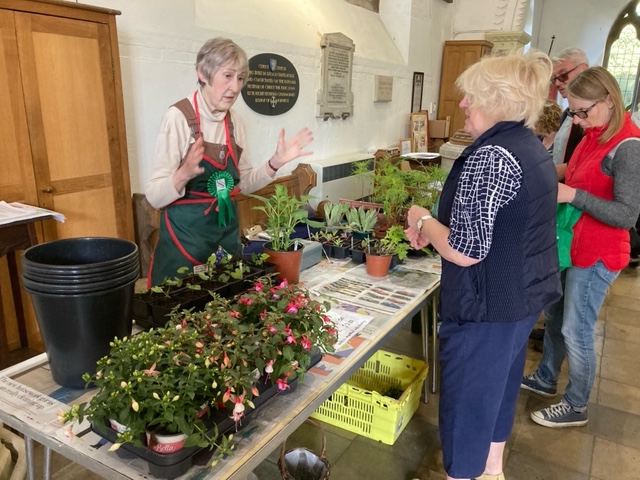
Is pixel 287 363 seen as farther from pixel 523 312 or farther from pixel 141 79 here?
pixel 141 79

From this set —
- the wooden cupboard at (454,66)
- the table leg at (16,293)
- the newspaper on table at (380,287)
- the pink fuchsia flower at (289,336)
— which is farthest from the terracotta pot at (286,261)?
the wooden cupboard at (454,66)

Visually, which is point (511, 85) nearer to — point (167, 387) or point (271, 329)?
point (271, 329)

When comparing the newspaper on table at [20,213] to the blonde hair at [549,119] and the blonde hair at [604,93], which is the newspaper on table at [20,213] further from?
the blonde hair at [549,119]

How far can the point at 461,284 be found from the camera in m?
1.58

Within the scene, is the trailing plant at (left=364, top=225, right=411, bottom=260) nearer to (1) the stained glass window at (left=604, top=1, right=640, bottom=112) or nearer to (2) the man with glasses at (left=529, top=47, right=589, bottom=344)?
(2) the man with glasses at (left=529, top=47, right=589, bottom=344)

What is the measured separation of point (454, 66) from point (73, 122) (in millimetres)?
6103

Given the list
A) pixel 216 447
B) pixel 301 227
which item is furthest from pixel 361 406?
pixel 216 447

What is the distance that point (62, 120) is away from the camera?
2535mm

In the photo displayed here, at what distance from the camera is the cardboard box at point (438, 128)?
284 inches

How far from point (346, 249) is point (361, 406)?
756 millimetres

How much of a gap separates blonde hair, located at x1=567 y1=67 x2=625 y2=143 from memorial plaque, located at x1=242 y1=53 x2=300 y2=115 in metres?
2.47

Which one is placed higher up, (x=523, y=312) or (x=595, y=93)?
(x=595, y=93)

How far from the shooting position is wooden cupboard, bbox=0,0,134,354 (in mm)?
2344

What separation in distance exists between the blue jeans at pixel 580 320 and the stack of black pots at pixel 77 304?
1.92 metres
